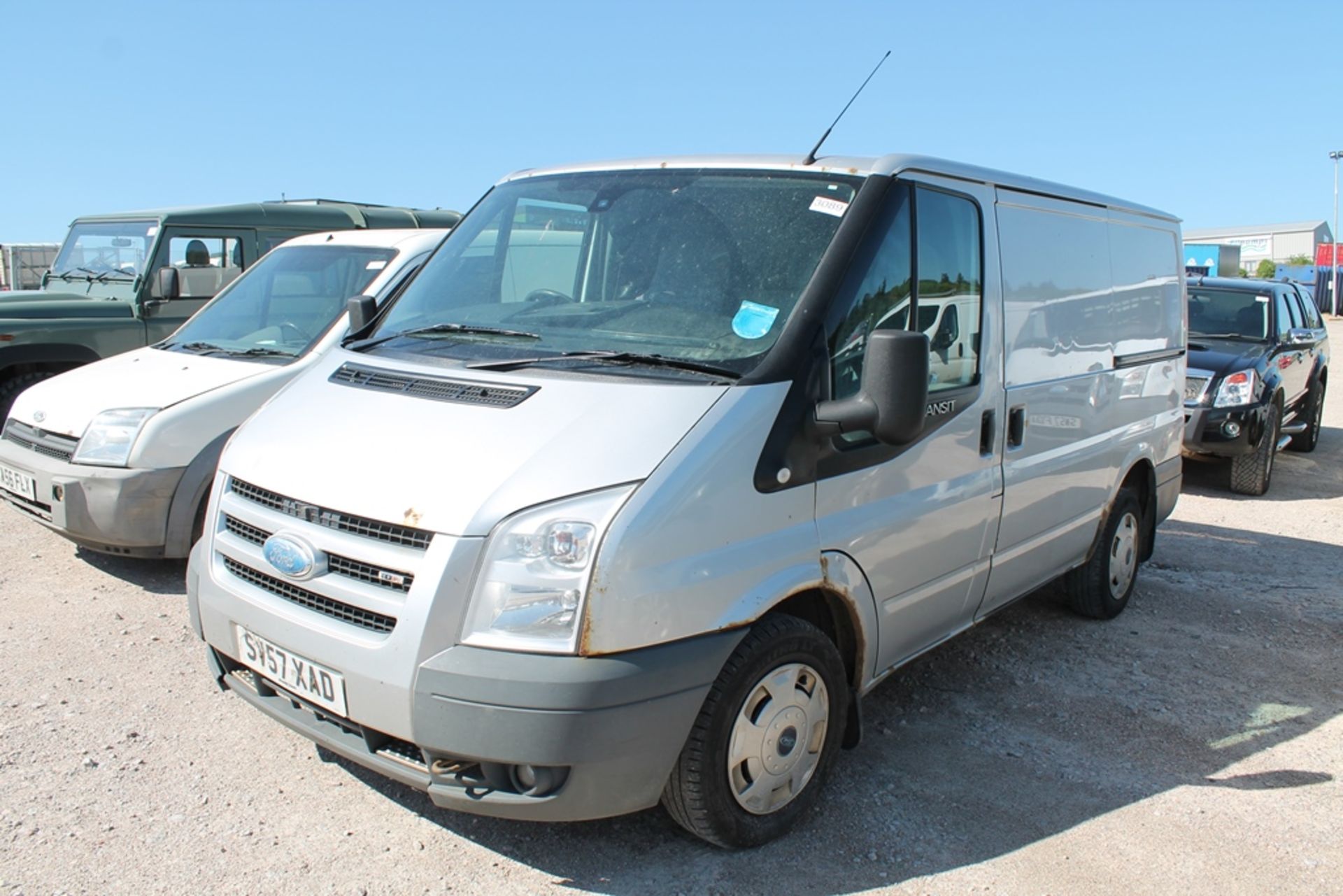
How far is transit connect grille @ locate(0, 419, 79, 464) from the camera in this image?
5441 millimetres

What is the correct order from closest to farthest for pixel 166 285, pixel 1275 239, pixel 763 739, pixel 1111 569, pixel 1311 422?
pixel 763 739 < pixel 1111 569 < pixel 166 285 < pixel 1311 422 < pixel 1275 239

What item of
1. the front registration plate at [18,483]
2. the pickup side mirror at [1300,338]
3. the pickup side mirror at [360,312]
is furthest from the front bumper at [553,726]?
the pickup side mirror at [1300,338]

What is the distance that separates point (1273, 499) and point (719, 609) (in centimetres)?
827

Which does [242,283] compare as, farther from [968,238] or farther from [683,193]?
[968,238]

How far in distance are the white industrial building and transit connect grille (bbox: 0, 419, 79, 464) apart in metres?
71.6

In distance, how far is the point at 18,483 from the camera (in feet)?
18.3

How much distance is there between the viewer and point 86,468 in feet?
17.2

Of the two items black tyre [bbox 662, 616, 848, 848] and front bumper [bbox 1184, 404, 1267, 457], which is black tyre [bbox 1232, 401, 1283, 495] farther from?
black tyre [bbox 662, 616, 848, 848]

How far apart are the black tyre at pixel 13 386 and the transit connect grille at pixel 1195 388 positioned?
360 inches

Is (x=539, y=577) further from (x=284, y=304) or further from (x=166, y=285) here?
(x=166, y=285)

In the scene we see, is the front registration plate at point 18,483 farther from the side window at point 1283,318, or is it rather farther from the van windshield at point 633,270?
the side window at point 1283,318

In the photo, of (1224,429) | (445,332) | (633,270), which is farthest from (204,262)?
(1224,429)

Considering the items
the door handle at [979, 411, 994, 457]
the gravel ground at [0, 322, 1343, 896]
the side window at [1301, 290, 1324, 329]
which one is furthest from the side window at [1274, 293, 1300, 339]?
the door handle at [979, 411, 994, 457]

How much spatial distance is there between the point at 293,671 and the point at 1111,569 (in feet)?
13.8
